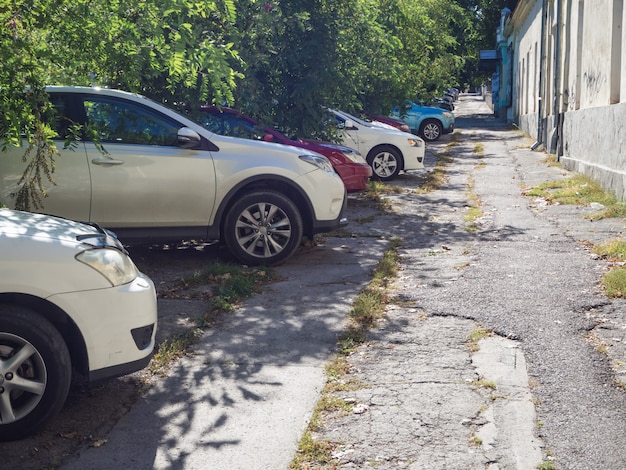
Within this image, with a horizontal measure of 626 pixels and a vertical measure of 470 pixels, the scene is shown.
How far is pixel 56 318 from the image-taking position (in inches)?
168

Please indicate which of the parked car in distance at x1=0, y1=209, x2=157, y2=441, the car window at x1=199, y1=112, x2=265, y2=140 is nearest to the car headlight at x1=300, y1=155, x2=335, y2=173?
the car window at x1=199, y1=112, x2=265, y2=140

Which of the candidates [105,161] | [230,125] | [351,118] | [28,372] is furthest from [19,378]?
[351,118]

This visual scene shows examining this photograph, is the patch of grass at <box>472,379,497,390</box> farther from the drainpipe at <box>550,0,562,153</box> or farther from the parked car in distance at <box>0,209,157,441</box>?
the drainpipe at <box>550,0,562,153</box>

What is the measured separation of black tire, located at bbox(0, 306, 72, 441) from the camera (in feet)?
13.5

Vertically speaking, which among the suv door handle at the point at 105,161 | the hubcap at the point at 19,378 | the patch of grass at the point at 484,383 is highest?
the suv door handle at the point at 105,161

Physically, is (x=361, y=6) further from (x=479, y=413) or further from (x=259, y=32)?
(x=479, y=413)

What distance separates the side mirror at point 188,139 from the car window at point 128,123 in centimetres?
10

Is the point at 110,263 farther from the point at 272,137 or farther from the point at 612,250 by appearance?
the point at 272,137

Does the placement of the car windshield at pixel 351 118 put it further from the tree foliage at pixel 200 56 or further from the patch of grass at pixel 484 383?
the patch of grass at pixel 484 383

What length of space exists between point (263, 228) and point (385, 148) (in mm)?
8562

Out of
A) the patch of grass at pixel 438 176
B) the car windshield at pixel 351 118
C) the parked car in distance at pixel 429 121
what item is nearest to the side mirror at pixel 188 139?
the patch of grass at pixel 438 176

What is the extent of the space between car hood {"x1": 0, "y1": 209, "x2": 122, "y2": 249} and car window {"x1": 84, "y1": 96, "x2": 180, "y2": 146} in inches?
127

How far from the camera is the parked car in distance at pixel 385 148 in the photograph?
53.4 ft

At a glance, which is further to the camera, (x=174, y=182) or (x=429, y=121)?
(x=429, y=121)
